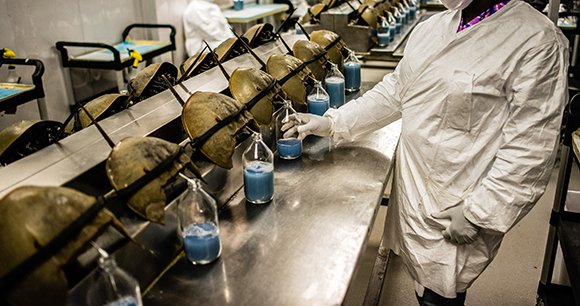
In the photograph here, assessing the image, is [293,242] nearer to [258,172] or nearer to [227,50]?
[258,172]

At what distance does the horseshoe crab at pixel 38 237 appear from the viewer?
80 cm

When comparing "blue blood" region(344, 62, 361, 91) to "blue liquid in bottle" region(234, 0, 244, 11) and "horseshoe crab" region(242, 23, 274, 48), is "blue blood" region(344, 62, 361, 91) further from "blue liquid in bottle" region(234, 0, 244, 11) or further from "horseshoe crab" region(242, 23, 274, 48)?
"blue liquid in bottle" region(234, 0, 244, 11)

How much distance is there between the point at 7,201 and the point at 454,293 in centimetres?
145

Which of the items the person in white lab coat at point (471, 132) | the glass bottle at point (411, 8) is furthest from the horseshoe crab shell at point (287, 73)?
the glass bottle at point (411, 8)

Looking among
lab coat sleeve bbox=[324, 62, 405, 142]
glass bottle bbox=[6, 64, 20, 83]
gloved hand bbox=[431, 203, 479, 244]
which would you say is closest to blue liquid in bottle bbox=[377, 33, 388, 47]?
lab coat sleeve bbox=[324, 62, 405, 142]

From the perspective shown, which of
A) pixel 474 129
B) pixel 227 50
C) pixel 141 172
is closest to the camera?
pixel 141 172

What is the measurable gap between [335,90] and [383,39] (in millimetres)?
1587

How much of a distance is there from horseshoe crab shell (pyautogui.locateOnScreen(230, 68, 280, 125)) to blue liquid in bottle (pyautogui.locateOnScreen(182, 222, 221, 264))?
20.1 inches

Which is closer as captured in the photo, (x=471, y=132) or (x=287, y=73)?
(x=471, y=132)

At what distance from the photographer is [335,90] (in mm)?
2389

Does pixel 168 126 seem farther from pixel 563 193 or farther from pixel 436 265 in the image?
pixel 563 193

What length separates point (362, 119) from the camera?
1915mm

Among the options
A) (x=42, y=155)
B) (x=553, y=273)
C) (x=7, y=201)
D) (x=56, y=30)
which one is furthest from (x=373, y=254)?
(x=56, y=30)

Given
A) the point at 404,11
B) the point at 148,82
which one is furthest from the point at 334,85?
the point at 404,11
